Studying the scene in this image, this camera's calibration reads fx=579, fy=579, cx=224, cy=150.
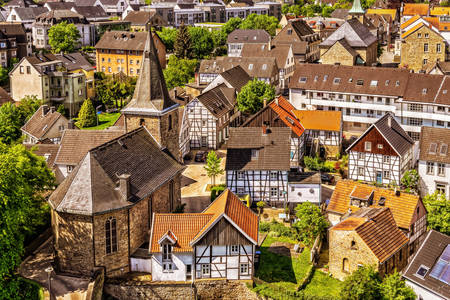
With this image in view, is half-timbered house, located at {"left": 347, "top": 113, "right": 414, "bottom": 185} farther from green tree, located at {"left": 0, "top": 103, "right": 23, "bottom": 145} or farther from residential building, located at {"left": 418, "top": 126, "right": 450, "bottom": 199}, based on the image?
green tree, located at {"left": 0, "top": 103, "right": 23, "bottom": 145}

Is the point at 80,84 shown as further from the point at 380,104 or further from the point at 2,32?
the point at 380,104

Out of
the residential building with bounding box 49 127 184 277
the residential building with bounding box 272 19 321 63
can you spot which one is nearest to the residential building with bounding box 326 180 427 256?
the residential building with bounding box 49 127 184 277

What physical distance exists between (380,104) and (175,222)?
45030 millimetres

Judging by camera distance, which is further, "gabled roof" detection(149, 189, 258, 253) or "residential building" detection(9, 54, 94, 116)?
"residential building" detection(9, 54, 94, 116)

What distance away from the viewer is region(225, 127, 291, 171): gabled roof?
61312 mm

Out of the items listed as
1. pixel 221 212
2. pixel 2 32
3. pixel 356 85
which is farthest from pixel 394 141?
pixel 2 32

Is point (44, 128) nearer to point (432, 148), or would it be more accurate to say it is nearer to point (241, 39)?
point (432, 148)

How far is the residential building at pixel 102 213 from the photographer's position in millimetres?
45531

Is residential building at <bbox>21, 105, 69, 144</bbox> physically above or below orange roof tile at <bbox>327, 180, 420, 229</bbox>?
above

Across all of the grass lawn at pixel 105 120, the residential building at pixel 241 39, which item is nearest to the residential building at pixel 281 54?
the residential building at pixel 241 39

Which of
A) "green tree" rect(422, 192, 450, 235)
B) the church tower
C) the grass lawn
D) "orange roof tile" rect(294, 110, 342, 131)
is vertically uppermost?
the church tower

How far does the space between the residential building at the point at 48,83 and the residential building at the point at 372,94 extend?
4261cm

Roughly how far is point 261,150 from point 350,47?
5081cm

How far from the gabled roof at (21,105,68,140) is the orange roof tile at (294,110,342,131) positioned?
111 feet
